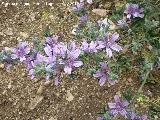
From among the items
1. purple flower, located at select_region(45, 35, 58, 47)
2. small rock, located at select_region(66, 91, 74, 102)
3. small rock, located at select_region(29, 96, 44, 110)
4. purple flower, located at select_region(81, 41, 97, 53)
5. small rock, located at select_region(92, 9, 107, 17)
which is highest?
A: purple flower, located at select_region(81, 41, 97, 53)

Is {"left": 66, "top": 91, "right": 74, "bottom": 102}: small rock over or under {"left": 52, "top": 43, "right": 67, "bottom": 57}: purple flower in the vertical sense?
under

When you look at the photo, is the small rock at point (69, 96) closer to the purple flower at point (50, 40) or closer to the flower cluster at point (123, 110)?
the flower cluster at point (123, 110)

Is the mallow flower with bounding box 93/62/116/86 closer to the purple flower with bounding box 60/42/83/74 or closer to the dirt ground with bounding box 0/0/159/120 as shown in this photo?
the purple flower with bounding box 60/42/83/74

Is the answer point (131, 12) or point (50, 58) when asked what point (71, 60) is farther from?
point (131, 12)

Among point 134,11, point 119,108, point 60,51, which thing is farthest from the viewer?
point 134,11

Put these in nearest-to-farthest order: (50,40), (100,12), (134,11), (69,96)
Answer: (50,40)
(134,11)
(69,96)
(100,12)

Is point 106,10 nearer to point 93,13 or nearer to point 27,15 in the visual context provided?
point 93,13

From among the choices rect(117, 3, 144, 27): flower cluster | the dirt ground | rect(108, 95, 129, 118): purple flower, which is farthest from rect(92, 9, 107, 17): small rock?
rect(108, 95, 129, 118): purple flower

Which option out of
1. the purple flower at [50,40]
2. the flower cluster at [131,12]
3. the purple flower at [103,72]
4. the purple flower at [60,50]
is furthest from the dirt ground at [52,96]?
the purple flower at [60,50]

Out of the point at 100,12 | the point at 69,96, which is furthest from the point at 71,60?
the point at 100,12

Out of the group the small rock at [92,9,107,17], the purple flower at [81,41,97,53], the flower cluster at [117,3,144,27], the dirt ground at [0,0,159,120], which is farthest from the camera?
the small rock at [92,9,107,17]

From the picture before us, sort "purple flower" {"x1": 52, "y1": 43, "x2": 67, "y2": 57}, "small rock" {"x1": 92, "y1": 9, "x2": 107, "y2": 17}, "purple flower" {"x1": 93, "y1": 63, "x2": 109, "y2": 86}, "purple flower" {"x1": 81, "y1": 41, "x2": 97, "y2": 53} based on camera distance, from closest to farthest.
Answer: "purple flower" {"x1": 52, "y1": 43, "x2": 67, "y2": 57}
"purple flower" {"x1": 81, "y1": 41, "x2": 97, "y2": 53}
"purple flower" {"x1": 93, "y1": 63, "x2": 109, "y2": 86}
"small rock" {"x1": 92, "y1": 9, "x2": 107, "y2": 17}

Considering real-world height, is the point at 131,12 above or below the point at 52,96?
above
